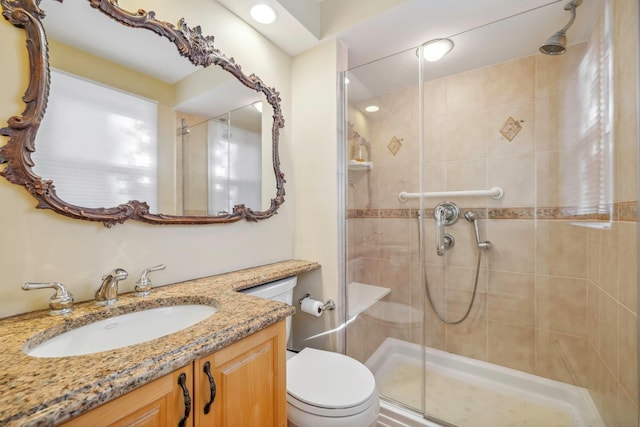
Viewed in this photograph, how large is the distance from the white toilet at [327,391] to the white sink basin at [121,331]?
0.33m

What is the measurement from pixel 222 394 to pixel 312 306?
92 centimetres

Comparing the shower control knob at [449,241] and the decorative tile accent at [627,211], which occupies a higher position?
the decorative tile accent at [627,211]

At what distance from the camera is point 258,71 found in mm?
1638

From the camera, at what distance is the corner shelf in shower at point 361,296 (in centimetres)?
180

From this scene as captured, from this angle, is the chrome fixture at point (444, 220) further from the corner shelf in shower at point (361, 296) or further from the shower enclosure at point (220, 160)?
the shower enclosure at point (220, 160)

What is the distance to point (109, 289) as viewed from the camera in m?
0.94

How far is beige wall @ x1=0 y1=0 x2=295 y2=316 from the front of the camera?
0.84 metres

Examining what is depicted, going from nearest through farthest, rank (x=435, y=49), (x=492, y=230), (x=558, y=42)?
1. (x=558, y=42)
2. (x=435, y=49)
3. (x=492, y=230)

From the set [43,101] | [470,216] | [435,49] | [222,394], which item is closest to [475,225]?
[470,216]

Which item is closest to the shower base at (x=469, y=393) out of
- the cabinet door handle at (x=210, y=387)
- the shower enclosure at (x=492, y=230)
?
the shower enclosure at (x=492, y=230)

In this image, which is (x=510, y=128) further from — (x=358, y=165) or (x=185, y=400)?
(x=185, y=400)

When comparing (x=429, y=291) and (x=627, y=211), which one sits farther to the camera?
(x=429, y=291)

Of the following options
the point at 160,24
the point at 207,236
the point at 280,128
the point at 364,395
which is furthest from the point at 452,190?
the point at 160,24

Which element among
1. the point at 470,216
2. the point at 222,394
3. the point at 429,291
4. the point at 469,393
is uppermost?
the point at 470,216
